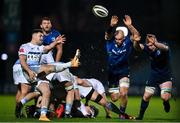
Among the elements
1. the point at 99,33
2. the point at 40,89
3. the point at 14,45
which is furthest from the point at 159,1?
the point at 40,89

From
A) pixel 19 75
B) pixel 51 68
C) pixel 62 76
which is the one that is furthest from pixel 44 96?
pixel 19 75

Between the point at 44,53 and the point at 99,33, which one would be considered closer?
the point at 44,53

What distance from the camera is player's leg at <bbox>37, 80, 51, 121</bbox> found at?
13.4 metres

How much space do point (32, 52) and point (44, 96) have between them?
1.00 metres

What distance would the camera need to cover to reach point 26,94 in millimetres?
14547

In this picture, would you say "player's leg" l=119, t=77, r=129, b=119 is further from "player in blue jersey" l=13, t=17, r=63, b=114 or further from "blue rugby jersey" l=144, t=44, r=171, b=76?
"player in blue jersey" l=13, t=17, r=63, b=114

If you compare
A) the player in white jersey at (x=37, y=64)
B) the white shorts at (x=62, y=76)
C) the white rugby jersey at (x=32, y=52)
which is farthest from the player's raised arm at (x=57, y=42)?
the white shorts at (x=62, y=76)

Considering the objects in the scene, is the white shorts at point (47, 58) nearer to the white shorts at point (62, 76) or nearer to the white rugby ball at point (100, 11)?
the white shorts at point (62, 76)

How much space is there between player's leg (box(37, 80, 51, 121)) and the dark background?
31.8 feet

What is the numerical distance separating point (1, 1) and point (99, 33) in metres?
3.19

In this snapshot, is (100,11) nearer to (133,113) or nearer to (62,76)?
(62,76)

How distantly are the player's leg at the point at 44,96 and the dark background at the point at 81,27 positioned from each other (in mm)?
9691

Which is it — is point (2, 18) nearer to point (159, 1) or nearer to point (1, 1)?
point (1, 1)

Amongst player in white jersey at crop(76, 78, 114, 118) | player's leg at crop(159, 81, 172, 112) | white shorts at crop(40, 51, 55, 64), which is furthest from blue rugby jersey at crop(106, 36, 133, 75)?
white shorts at crop(40, 51, 55, 64)
